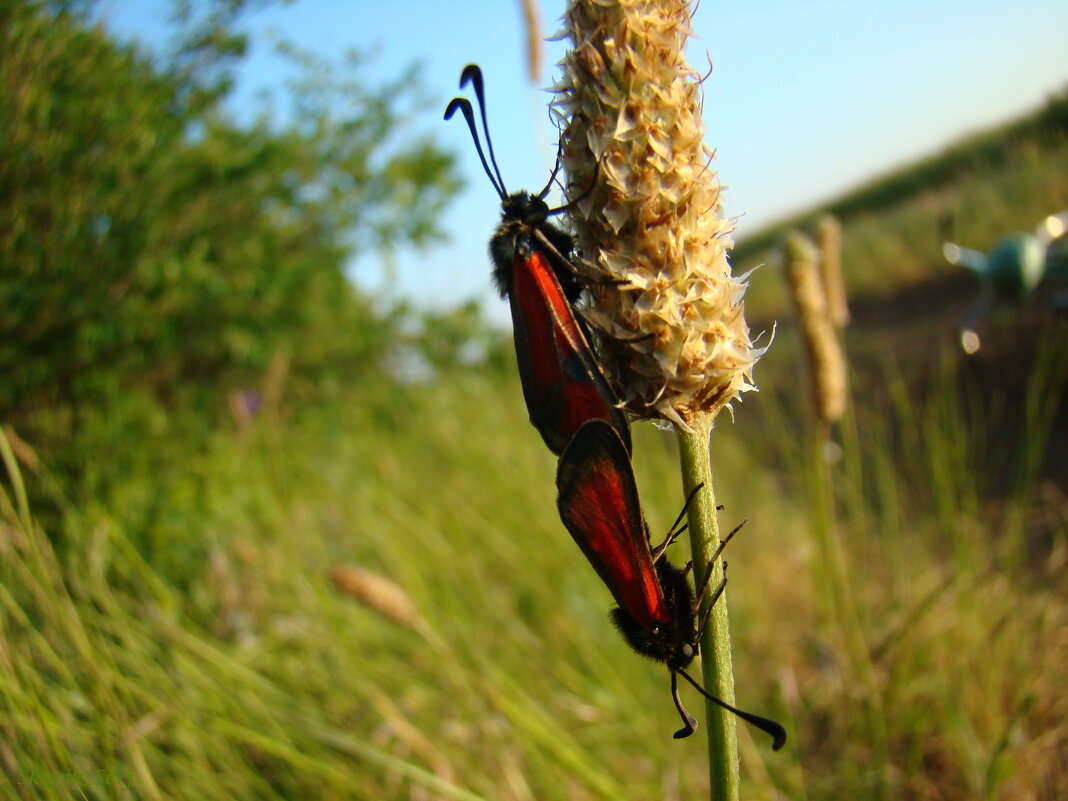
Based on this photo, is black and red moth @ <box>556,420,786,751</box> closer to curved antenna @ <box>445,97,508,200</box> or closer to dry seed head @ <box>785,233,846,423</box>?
curved antenna @ <box>445,97,508,200</box>

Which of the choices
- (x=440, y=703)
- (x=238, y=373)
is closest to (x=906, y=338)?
(x=238, y=373)

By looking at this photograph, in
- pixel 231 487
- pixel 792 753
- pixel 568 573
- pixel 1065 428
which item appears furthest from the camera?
pixel 1065 428

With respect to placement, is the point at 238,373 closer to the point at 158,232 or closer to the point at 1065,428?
the point at 158,232

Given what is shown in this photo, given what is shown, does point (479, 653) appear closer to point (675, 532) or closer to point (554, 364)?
point (675, 532)

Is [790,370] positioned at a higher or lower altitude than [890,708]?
higher

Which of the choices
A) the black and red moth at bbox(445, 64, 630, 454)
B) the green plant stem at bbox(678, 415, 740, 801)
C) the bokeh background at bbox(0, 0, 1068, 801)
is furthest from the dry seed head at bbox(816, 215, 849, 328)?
the green plant stem at bbox(678, 415, 740, 801)
